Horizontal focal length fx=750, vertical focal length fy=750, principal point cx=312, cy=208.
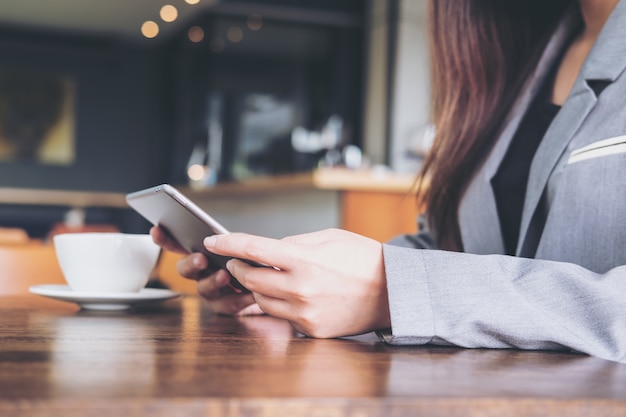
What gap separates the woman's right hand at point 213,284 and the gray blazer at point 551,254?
0.30 meters

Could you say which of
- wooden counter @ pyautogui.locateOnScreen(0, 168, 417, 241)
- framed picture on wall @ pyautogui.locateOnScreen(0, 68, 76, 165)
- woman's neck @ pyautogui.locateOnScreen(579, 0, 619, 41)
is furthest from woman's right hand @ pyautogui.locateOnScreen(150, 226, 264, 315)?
framed picture on wall @ pyautogui.locateOnScreen(0, 68, 76, 165)

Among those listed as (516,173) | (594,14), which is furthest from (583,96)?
(594,14)

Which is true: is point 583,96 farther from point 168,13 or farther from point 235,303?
point 168,13

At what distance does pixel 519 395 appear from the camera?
451 millimetres

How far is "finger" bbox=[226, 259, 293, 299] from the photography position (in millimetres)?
708

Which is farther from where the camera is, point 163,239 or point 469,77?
point 469,77

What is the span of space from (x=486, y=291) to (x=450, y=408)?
0.30 m

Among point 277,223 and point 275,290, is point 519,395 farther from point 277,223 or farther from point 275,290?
point 277,223

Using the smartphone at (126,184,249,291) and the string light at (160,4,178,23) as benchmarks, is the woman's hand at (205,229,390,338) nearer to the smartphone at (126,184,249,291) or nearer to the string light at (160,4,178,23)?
the smartphone at (126,184,249,291)

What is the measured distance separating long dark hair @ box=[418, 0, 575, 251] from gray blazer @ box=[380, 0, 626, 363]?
0.03 meters

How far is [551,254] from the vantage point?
107cm

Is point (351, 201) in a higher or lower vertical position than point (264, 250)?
lower

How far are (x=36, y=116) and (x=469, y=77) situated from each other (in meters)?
7.63

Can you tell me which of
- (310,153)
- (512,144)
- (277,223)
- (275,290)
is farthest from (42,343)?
(310,153)
